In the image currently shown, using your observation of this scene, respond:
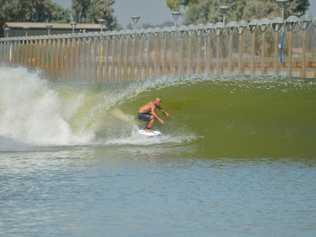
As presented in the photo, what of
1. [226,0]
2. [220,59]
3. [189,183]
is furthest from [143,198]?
[226,0]

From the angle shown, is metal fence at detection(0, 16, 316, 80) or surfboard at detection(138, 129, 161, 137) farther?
metal fence at detection(0, 16, 316, 80)

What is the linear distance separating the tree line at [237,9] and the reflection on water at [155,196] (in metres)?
70.0

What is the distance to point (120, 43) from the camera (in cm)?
6706

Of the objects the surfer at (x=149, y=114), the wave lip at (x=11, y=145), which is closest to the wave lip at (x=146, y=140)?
the surfer at (x=149, y=114)

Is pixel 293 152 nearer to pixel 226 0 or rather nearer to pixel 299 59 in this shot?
pixel 299 59

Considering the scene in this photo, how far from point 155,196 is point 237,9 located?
3705 inches

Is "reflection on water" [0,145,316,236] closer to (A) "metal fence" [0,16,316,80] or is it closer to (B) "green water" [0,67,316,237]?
(B) "green water" [0,67,316,237]

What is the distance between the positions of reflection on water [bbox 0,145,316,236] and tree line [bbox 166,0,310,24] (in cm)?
7003

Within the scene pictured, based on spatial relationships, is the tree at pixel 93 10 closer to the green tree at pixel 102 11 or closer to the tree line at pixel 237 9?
the green tree at pixel 102 11

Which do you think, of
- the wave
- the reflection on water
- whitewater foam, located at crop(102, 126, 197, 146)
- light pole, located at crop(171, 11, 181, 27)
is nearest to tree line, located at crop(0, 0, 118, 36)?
light pole, located at crop(171, 11, 181, 27)

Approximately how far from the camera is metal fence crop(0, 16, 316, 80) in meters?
45.7

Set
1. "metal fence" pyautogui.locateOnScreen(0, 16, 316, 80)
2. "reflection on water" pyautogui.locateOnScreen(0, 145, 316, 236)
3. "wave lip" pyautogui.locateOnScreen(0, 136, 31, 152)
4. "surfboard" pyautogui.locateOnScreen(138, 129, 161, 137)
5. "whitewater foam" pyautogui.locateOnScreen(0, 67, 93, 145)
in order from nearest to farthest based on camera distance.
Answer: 1. "reflection on water" pyautogui.locateOnScreen(0, 145, 316, 236)
2. "wave lip" pyautogui.locateOnScreen(0, 136, 31, 152)
3. "surfboard" pyautogui.locateOnScreen(138, 129, 161, 137)
4. "whitewater foam" pyautogui.locateOnScreen(0, 67, 93, 145)
5. "metal fence" pyautogui.locateOnScreen(0, 16, 316, 80)

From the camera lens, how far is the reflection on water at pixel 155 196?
17.1m

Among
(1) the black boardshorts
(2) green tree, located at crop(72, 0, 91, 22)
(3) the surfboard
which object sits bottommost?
(3) the surfboard
